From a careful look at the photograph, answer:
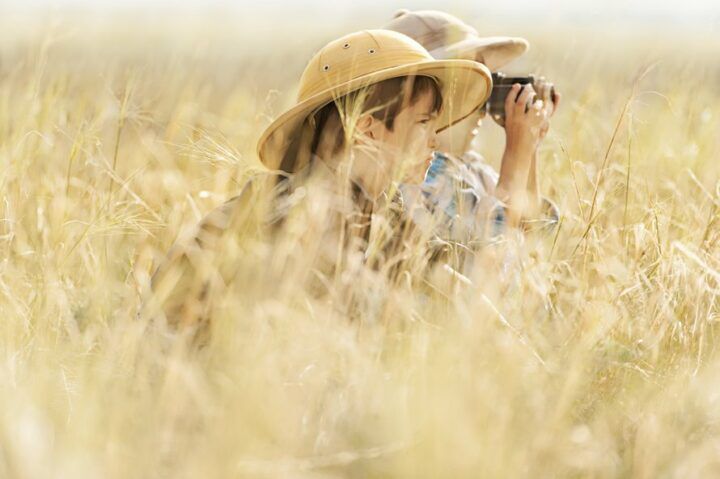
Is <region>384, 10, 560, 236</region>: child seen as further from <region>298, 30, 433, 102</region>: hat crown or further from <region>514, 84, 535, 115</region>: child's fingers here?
<region>298, 30, 433, 102</region>: hat crown

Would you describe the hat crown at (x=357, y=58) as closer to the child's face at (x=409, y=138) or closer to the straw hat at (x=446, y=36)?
the child's face at (x=409, y=138)

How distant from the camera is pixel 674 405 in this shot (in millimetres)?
1566

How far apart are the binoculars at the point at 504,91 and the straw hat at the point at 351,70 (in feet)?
0.97

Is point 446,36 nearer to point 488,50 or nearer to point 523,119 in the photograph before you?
point 488,50

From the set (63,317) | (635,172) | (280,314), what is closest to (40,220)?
(63,317)

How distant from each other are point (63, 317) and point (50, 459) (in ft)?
1.65

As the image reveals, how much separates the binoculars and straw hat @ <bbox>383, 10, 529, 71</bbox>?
142mm

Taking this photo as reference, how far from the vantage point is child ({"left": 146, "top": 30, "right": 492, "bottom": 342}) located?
1873 mm

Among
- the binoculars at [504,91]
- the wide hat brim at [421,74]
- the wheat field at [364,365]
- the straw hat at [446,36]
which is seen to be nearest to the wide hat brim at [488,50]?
the straw hat at [446,36]

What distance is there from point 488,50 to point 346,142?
92cm

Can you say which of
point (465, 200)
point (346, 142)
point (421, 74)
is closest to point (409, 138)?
point (421, 74)

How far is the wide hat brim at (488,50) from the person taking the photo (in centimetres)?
252

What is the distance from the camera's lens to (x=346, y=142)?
72.1 inches

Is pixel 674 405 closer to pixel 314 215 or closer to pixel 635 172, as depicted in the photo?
pixel 314 215
